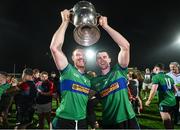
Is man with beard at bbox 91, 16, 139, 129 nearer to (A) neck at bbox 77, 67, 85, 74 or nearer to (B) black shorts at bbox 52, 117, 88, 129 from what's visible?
(A) neck at bbox 77, 67, 85, 74

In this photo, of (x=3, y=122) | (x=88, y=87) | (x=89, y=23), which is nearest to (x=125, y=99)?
(x=88, y=87)

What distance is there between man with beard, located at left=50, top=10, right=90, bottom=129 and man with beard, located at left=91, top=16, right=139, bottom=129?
30cm

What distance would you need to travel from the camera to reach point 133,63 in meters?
56.5

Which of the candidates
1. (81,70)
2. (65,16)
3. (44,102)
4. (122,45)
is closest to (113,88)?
(81,70)

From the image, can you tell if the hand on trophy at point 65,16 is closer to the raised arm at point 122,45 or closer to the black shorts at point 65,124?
the raised arm at point 122,45

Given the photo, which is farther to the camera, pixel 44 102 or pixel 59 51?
pixel 44 102

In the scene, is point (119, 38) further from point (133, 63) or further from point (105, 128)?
point (133, 63)

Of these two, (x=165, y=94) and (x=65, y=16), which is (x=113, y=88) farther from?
(x=165, y=94)

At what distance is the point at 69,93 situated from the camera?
4625 millimetres

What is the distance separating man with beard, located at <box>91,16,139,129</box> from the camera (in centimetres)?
475

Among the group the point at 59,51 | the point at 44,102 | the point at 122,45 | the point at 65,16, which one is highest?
the point at 65,16

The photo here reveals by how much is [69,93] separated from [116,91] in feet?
2.37

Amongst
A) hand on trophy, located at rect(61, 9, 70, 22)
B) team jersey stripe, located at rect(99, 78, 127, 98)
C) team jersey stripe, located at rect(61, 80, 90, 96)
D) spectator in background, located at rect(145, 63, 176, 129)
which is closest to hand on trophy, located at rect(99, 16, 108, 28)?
hand on trophy, located at rect(61, 9, 70, 22)

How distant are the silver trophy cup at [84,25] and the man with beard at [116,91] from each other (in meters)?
0.16
